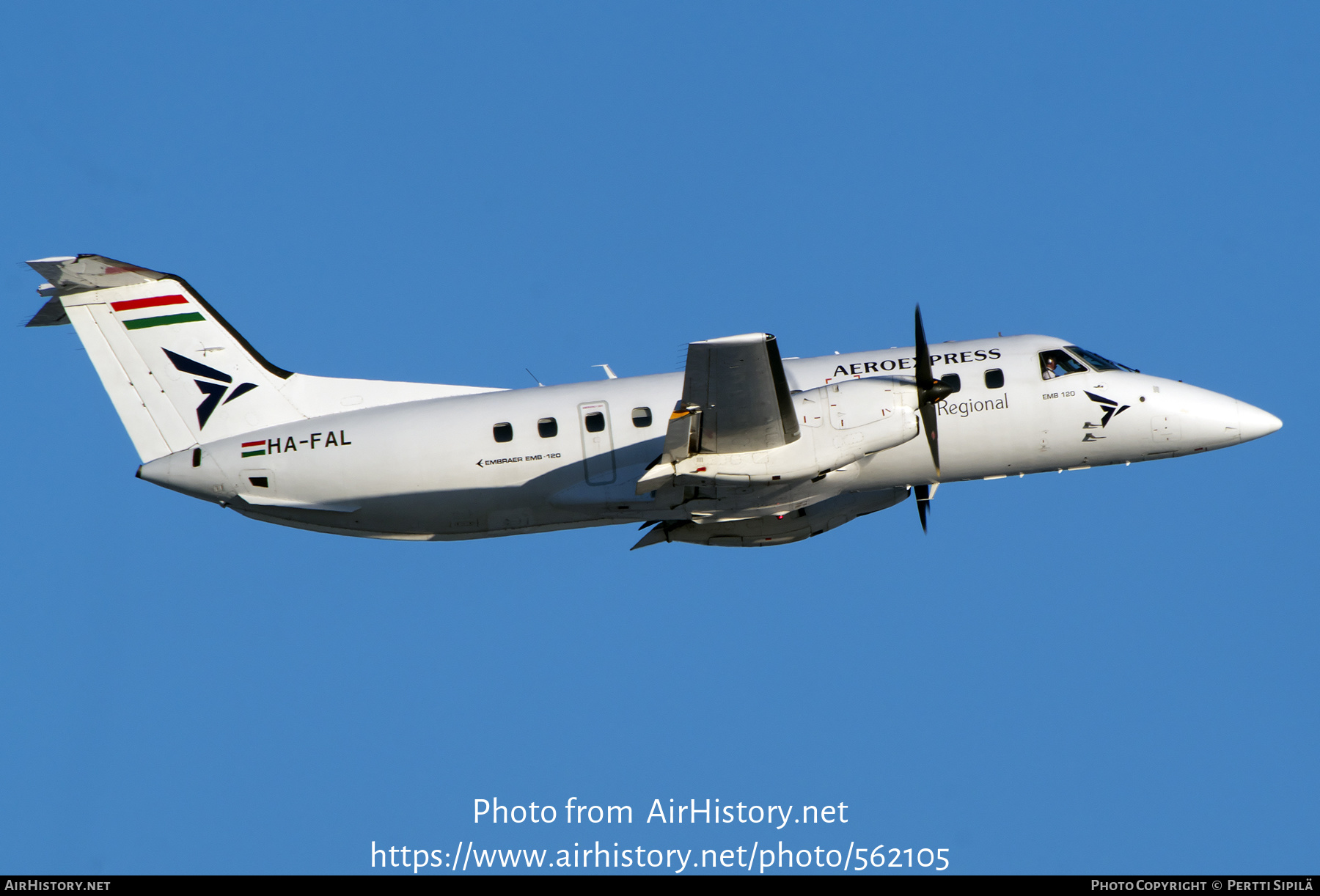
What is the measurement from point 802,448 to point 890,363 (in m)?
2.73

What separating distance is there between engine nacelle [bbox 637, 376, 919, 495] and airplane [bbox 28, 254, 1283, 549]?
0.53 ft

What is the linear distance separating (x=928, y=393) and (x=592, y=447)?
457 cm

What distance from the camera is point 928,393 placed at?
15766mm

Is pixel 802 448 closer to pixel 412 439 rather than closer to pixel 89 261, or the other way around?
pixel 412 439

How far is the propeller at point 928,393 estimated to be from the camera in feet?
51.2

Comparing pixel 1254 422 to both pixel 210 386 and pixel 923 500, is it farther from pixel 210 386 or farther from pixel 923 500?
pixel 210 386

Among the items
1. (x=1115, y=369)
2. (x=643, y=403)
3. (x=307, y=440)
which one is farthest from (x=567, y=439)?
(x=1115, y=369)

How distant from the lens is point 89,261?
17.1m

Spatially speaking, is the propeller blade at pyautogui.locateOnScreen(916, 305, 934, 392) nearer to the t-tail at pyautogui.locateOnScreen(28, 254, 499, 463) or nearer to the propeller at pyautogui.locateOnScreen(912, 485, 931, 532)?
the propeller at pyautogui.locateOnScreen(912, 485, 931, 532)

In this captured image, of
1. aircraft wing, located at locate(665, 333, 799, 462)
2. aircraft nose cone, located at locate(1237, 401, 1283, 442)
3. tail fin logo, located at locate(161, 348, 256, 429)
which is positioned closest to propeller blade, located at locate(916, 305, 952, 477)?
aircraft wing, located at locate(665, 333, 799, 462)

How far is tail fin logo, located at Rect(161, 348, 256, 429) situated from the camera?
17562mm

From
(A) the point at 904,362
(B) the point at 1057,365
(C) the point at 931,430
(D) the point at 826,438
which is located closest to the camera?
(D) the point at 826,438

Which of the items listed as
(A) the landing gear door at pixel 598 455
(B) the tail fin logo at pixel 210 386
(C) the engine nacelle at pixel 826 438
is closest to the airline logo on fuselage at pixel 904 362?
(C) the engine nacelle at pixel 826 438

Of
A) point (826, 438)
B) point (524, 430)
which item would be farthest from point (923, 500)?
point (524, 430)
